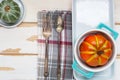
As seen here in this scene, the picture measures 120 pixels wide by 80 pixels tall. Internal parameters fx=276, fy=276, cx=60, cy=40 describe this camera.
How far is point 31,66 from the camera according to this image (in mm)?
961

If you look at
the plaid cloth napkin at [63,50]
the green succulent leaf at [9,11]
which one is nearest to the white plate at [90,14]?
the plaid cloth napkin at [63,50]

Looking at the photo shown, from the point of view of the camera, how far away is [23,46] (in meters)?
0.96

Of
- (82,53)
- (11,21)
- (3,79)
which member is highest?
(11,21)

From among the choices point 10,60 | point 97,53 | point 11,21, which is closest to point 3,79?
point 10,60

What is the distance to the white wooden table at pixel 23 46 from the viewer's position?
96 centimetres

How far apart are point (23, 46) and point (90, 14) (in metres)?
0.26

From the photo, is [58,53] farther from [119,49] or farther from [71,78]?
[119,49]

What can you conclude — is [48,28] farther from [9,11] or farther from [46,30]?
[9,11]

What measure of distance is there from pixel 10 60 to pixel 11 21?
0.14m

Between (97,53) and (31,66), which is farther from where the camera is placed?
(31,66)

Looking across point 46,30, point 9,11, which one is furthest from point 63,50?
point 9,11

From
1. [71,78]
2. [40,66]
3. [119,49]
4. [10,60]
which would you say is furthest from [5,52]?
[119,49]

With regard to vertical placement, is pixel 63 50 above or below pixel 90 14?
below

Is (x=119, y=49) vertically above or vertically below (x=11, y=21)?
below
